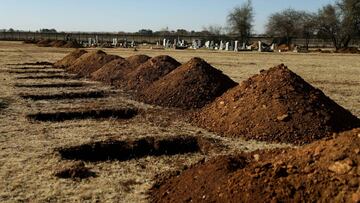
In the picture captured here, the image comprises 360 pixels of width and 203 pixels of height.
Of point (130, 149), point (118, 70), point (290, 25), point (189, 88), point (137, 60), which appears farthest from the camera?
point (290, 25)

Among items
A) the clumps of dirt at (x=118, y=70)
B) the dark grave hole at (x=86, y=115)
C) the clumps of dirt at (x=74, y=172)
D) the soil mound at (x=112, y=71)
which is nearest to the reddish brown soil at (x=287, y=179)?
the clumps of dirt at (x=74, y=172)

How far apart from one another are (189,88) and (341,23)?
63.7 metres

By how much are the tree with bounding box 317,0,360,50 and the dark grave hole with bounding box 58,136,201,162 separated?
65.0 metres

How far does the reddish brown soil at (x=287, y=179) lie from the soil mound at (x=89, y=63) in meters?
18.5

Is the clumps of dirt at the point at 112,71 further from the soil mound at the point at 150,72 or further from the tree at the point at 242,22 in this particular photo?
the tree at the point at 242,22

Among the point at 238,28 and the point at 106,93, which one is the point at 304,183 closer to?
the point at 106,93

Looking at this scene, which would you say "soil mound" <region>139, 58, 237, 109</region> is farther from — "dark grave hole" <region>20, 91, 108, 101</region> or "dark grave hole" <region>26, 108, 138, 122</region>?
"dark grave hole" <region>20, 91, 108, 101</region>

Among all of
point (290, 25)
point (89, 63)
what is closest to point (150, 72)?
point (89, 63)

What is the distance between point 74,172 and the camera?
7.71m

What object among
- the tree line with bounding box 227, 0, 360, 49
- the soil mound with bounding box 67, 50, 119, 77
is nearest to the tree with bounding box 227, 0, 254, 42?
the tree line with bounding box 227, 0, 360, 49

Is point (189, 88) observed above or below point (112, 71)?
above

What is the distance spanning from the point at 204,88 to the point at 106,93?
13.8ft

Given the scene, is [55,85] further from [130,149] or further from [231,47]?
[231,47]

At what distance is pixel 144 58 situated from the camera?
21797mm
